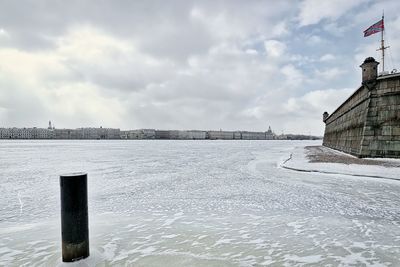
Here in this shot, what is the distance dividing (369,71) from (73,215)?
19.1 metres

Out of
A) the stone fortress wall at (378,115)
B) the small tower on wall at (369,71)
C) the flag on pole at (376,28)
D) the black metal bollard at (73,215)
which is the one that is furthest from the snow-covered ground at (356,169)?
the flag on pole at (376,28)

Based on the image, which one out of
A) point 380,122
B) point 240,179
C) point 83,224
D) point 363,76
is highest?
point 363,76

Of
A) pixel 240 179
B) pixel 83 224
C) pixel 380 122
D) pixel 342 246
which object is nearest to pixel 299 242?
pixel 342 246

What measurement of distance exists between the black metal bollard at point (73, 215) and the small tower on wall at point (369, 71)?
60.8ft

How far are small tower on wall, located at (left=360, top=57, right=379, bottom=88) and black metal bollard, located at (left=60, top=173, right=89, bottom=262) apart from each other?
60.8 ft

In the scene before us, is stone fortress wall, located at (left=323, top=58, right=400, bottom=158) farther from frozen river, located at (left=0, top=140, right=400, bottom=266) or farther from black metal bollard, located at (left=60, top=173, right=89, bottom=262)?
black metal bollard, located at (left=60, top=173, right=89, bottom=262)

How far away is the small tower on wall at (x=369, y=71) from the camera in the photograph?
53.8 ft

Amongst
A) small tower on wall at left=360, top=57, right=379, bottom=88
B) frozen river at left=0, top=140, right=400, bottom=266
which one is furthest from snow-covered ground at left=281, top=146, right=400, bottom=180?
small tower on wall at left=360, top=57, right=379, bottom=88

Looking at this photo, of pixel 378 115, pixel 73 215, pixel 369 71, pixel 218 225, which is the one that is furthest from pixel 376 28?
pixel 73 215

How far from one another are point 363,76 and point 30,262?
19810 mm

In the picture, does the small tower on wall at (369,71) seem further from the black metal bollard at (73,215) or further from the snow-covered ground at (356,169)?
the black metal bollard at (73,215)

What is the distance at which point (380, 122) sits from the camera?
50.5 ft

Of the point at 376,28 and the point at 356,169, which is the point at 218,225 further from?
the point at 376,28

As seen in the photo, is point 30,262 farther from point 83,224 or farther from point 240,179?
point 240,179
